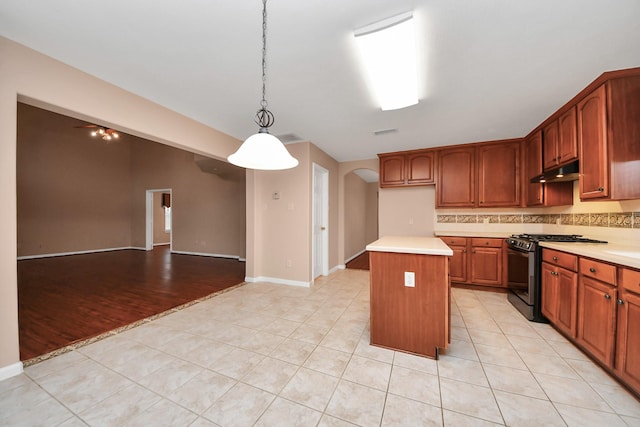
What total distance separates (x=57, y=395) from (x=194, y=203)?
6.17 meters

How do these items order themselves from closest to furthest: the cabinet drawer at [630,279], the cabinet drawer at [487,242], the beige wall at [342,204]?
the cabinet drawer at [630,279] → the cabinet drawer at [487,242] → the beige wall at [342,204]

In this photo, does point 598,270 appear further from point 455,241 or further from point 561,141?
point 455,241

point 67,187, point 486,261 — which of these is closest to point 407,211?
point 486,261

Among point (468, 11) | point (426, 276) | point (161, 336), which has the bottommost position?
point (161, 336)

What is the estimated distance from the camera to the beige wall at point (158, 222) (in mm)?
8922

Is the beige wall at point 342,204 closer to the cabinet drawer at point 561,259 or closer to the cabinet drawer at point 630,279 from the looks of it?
the cabinet drawer at point 561,259

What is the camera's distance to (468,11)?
1374mm

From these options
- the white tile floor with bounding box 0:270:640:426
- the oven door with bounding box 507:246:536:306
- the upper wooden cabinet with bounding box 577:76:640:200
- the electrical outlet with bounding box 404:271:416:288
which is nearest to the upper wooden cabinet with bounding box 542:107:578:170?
the upper wooden cabinet with bounding box 577:76:640:200

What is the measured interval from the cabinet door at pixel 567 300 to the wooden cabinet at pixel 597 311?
0.06m

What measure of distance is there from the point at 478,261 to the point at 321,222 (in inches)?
106

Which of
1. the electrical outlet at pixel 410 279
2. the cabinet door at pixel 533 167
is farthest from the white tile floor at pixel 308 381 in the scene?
the cabinet door at pixel 533 167

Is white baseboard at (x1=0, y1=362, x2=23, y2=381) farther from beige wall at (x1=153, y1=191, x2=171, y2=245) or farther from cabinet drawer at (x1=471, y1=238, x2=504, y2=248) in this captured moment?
beige wall at (x1=153, y1=191, x2=171, y2=245)

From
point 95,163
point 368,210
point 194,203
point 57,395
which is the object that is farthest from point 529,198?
point 95,163

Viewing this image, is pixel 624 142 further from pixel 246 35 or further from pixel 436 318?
pixel 246 35
